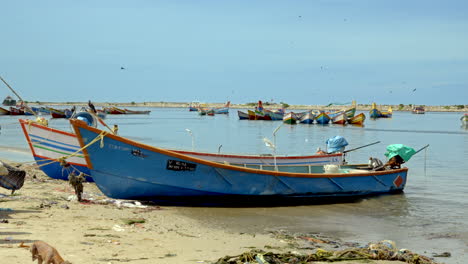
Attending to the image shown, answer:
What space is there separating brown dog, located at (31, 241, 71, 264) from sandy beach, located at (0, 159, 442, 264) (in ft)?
2.69

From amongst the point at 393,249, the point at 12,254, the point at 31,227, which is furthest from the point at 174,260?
the point at 393,249

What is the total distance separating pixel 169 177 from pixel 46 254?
20.4 ft

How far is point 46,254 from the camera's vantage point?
16.3ft

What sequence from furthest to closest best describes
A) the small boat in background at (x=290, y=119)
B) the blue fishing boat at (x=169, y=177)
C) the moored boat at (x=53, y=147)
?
the small boat in background at (x=290, y=119), the moored boat at (x=53, y=147), the blue fishing boat at (x=169, y=177)

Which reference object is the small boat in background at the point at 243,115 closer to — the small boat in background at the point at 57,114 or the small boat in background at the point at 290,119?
the small boat in background at the point at 290,119

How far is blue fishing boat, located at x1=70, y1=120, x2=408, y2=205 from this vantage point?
35.6 ft

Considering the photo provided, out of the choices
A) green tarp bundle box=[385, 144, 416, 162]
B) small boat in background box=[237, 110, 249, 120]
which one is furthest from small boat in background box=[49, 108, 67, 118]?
green tarp bundle box=[385, 144, 416, 162]

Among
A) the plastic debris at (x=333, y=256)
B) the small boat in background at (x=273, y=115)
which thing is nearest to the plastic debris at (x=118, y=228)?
the plastic debris at (x=333, y=256)

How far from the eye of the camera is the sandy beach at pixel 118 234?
668cm

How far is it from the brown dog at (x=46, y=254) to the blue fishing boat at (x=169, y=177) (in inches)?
220

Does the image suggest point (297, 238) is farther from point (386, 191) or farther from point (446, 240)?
point (386, 191)

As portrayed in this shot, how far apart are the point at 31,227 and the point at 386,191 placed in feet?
32.6

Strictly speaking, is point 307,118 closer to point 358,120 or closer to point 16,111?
point 358,120

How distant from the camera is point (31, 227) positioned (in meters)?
7.70
